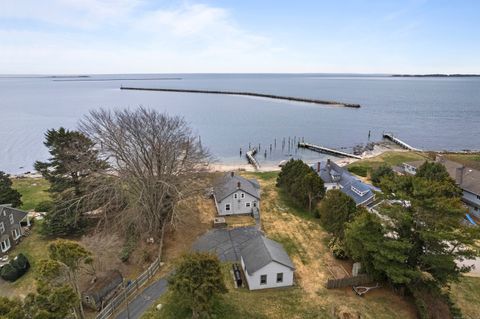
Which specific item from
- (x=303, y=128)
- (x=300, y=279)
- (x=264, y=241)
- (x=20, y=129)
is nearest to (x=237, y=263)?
(x=264, y=241)

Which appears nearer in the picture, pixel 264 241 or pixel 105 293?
pixel 105 293

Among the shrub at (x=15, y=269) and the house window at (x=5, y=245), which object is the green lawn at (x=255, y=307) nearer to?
the shrub at (x=15, y=269)

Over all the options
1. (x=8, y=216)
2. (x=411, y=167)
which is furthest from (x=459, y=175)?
(x=8, y=216)

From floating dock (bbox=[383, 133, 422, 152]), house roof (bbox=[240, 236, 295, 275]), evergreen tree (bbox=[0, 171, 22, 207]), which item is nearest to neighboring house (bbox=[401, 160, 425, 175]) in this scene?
floating dock (bbox=[383, 133, 422, 152])

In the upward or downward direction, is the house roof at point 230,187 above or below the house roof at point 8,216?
above

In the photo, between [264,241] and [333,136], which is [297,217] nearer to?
[264,241]

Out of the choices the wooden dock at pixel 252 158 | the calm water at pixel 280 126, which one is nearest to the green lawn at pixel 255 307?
the wooden dock at pixel 252 158

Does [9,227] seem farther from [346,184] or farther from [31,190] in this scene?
[346,184]
